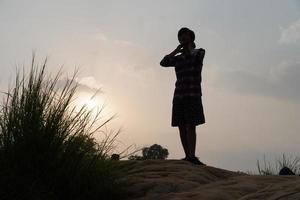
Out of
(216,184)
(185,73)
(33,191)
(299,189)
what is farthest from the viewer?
(185,73)

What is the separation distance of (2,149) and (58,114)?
0.54m

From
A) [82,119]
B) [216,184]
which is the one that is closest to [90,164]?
[82,119]

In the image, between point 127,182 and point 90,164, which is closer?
point 90,164

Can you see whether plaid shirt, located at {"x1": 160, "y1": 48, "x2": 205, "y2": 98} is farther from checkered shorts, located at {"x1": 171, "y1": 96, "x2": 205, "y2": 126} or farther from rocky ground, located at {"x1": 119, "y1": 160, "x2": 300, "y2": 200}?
rocky ground, located at {"x1": 119, "y1": 160, "x2": 300, "y2": 200}

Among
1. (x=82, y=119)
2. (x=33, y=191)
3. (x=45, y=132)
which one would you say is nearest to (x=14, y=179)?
(x=33, y=191)

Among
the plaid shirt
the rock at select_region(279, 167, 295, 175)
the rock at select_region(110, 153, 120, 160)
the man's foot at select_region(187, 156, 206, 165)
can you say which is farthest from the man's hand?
the rock at select_region(279, 167, 295, 175)

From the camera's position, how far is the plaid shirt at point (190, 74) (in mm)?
6121

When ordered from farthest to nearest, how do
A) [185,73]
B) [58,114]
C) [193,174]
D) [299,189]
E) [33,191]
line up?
[185,73], [193,174], [58,114], [33,191], [299,189]

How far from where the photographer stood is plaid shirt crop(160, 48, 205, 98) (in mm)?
6121

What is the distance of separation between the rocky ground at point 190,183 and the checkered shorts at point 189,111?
0.51m

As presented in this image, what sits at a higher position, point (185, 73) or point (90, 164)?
point (185, 73)

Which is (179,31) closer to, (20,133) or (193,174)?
(193,174)

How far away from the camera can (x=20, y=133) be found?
4.37 meters

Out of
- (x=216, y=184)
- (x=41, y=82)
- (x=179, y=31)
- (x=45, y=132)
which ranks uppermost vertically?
(x=179, y=31)
